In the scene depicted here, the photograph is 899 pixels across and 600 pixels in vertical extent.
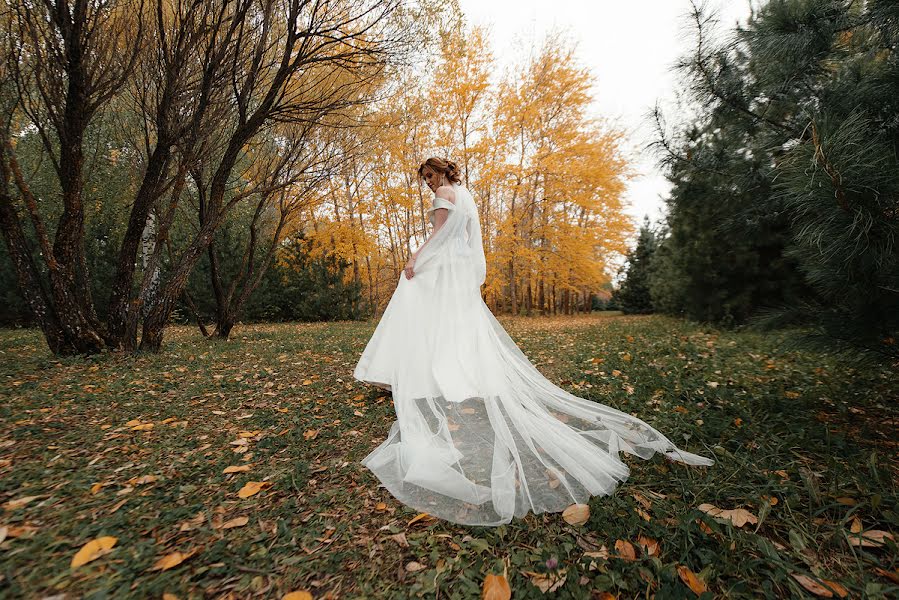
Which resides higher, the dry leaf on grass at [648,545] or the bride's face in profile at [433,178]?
the bride's face in profile at [433,178]

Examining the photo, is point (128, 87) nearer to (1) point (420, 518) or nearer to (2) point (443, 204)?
(2) point (443, 204)

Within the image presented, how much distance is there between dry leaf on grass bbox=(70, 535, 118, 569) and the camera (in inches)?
60.5

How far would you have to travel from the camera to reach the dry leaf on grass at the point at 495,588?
145 cm

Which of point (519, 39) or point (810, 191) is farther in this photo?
point (519, 39)

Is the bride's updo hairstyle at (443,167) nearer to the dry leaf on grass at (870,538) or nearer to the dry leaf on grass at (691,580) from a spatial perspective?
the dry leaf on grass at (691,580)

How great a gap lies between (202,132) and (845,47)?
7353 millimetres

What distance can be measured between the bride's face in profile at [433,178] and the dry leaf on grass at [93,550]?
3.11 metres

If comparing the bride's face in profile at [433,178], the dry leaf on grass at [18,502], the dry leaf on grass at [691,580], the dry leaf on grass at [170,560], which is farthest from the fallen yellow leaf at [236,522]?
the bride's face in profile at [433,178]

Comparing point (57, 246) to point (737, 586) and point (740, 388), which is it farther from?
point (740, 388)

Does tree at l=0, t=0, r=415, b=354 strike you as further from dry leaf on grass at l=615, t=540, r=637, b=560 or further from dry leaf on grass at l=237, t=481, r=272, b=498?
dry leaf on grass at l=615, t=540, r=637, b=560

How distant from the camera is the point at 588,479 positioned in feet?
6.89

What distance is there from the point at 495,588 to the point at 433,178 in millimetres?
3082

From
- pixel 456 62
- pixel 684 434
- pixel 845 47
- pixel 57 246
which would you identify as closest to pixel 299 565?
pixel 684 434

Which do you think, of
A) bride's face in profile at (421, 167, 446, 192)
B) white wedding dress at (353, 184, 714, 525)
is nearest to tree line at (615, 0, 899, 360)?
white wedding dress at (353, 184, 714, 525)
